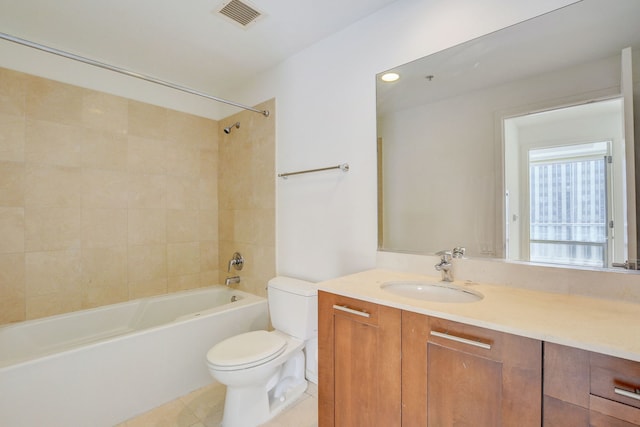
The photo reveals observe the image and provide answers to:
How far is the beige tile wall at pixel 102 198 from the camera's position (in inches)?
75.0

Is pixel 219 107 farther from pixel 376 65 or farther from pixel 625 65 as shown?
pixel 625 65

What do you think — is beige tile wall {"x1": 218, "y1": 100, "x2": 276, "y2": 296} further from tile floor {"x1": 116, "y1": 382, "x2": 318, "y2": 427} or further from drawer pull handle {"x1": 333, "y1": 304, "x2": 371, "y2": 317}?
drawer pull handle {"x1": 333, "y1": 304, "x2": 371, "y2": 317}

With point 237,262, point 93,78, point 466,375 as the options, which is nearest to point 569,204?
point 466,375

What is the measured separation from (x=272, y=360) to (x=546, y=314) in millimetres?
1297

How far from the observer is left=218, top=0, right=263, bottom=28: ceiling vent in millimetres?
1629

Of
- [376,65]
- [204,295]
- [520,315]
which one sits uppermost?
[376,65]

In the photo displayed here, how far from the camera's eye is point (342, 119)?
1853 mm

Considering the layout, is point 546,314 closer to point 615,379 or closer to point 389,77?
point 615,379

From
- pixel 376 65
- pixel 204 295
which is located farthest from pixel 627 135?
pixel 204 295

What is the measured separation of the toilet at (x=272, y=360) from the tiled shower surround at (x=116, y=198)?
54 cm

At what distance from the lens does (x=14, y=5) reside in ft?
5.31

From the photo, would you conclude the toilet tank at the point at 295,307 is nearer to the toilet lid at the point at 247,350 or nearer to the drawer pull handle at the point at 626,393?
the toilet lid at the point at 247,350

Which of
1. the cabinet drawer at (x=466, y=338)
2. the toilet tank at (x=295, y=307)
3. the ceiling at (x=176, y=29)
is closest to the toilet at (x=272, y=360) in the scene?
the toilet tank at (x=295, y=307)

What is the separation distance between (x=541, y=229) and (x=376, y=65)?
1.25 metres
